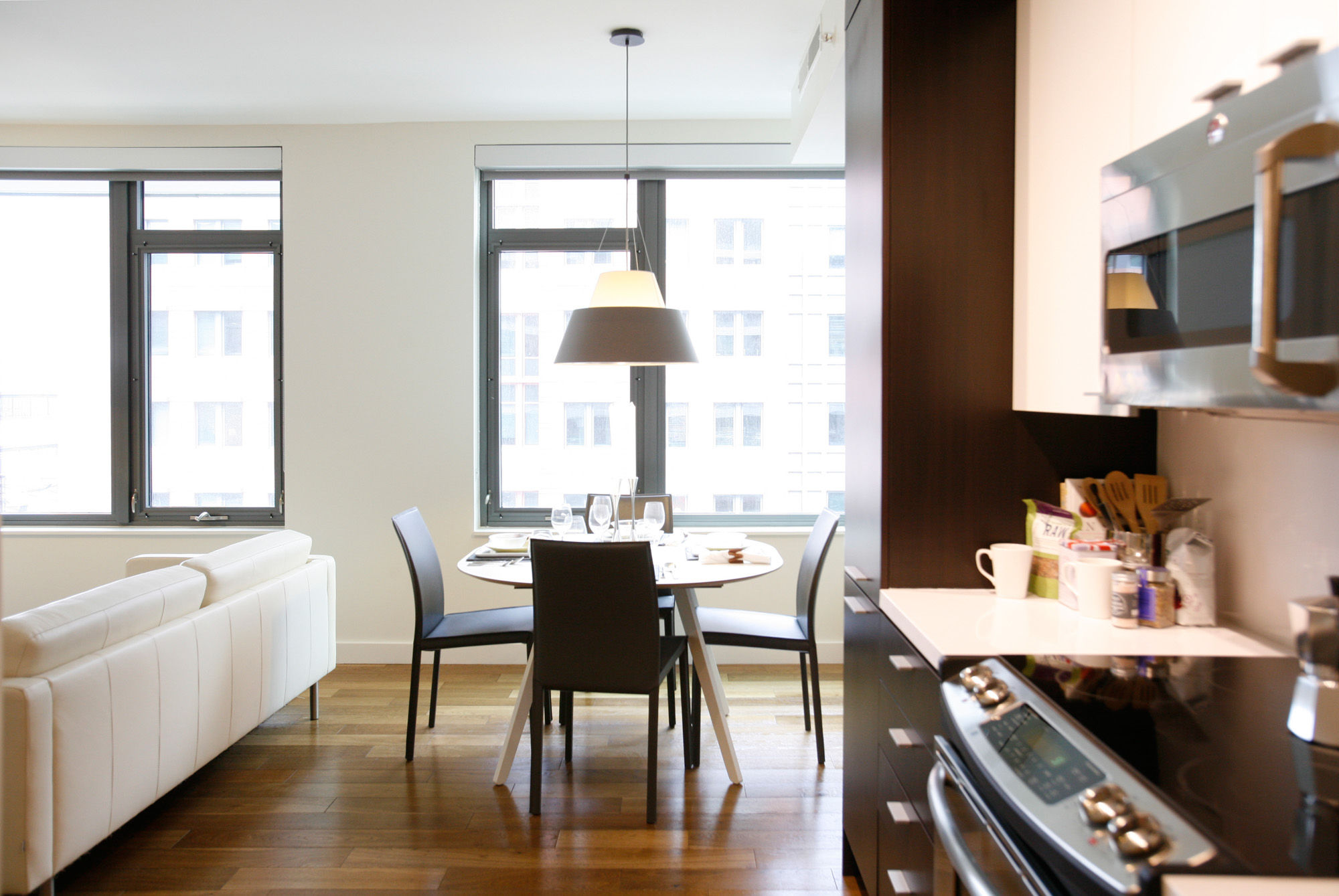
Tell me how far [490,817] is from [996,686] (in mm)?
1879

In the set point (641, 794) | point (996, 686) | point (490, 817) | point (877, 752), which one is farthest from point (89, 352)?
point (996, 686)

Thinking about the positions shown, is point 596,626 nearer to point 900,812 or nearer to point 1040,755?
point 900,812

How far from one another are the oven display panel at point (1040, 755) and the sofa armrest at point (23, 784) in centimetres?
206

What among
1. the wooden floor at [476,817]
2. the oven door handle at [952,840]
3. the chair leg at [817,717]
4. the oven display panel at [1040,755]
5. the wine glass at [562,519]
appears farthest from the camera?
the wine glass at [562,519]

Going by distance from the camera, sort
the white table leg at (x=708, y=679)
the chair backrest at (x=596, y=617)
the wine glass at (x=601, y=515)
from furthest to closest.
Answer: the wine glass at (x=601, y=515), the white table leg at (x=708, y=679), the chair backrest at (x=596, y=617)

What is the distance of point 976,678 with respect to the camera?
4.37 ft

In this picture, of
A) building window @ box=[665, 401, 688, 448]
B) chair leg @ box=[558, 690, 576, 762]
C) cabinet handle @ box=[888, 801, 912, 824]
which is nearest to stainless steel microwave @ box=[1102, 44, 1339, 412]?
cabinet handle @ box=[888, 801, 912, 824]

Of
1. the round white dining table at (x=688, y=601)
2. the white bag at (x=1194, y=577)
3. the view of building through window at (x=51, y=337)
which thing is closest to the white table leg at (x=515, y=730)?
the round white dining table at (x=688, y=601)

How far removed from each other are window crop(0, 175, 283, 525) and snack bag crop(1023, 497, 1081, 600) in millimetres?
3798

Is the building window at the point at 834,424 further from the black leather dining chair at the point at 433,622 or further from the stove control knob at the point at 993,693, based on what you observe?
the stove control knob at the point at 993,693

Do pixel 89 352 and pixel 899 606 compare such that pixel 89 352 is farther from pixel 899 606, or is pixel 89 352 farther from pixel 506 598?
pixel 899 606

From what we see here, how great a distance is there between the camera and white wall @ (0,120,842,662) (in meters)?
4.20

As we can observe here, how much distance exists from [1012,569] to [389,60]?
123 inches

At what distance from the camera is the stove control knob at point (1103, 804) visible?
892 millimetres
